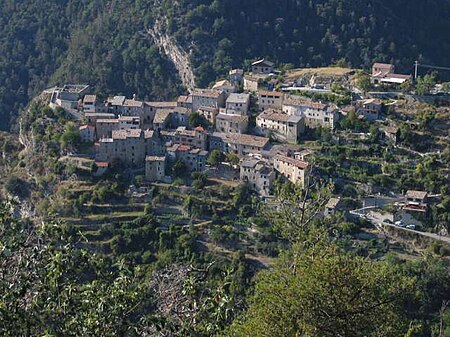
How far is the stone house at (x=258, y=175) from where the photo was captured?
37219mm

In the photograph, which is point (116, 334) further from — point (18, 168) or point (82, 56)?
point (82, 56)

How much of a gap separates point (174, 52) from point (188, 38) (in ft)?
4.39

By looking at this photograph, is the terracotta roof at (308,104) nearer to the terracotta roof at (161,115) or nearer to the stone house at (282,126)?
the stone house at (282,126)

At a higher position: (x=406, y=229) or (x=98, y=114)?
(x=98, y=114)

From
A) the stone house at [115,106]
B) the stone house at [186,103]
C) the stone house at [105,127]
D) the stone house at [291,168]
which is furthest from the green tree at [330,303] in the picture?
the stone house at [115,106]

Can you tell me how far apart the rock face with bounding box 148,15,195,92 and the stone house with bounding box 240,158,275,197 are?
1775 cm

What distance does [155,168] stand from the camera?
38.7 m

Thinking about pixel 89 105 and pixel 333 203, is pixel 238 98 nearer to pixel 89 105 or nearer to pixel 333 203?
pixel 89 105

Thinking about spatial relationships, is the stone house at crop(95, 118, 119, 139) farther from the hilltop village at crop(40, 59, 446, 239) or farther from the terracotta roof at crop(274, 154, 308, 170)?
the terracotta roof at crop(274, 154, 308, 170)

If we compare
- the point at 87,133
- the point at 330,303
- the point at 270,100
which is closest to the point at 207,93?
the point at 270,100

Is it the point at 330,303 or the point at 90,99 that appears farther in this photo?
the point at 90,99

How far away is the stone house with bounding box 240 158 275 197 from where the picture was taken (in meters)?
37.2

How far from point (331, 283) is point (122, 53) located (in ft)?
156

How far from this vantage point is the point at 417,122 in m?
39.1
